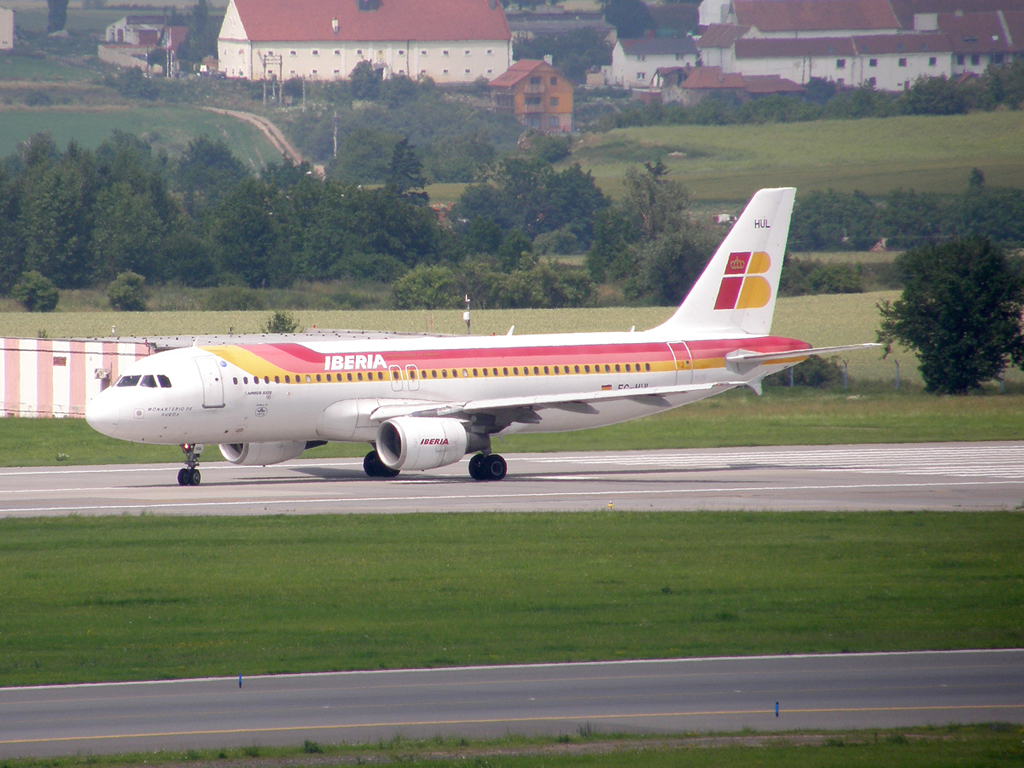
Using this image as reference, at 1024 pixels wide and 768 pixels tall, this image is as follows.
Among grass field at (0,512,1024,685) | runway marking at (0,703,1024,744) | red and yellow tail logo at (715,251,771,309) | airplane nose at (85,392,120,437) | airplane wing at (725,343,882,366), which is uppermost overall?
red and yellow tail logo at (715,251,771,309)

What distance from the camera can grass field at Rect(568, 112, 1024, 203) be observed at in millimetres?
149000

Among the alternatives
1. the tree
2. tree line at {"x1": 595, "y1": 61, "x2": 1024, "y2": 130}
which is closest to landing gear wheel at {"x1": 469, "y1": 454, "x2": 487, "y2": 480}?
the tree

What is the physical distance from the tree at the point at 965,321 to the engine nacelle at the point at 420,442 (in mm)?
35526

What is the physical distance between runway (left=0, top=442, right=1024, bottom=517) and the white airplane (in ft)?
4.64

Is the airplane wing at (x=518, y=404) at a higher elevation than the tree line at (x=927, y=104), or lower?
lower

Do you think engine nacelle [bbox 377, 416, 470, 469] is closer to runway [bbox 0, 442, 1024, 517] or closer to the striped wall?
runway [bbox 0, 442, 1024, 517]

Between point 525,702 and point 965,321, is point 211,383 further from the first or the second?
point 965,321

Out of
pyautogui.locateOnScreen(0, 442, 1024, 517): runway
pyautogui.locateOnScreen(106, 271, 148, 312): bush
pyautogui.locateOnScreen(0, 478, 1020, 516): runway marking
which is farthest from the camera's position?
pyautogui.locateOnScreen(106, 271, 148, 312): bush

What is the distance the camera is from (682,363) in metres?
46.8

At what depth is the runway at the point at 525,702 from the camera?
635 inches

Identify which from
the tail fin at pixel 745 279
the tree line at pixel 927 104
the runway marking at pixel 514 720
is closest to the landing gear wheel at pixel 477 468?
the tail fin at pixel 745 279

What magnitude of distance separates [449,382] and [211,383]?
24.8ft

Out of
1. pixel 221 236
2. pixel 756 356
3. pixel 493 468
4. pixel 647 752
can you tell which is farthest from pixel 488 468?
pixel 221 236

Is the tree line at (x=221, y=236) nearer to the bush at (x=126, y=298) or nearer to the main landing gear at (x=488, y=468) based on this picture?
the bush at (x=126, y=298)
